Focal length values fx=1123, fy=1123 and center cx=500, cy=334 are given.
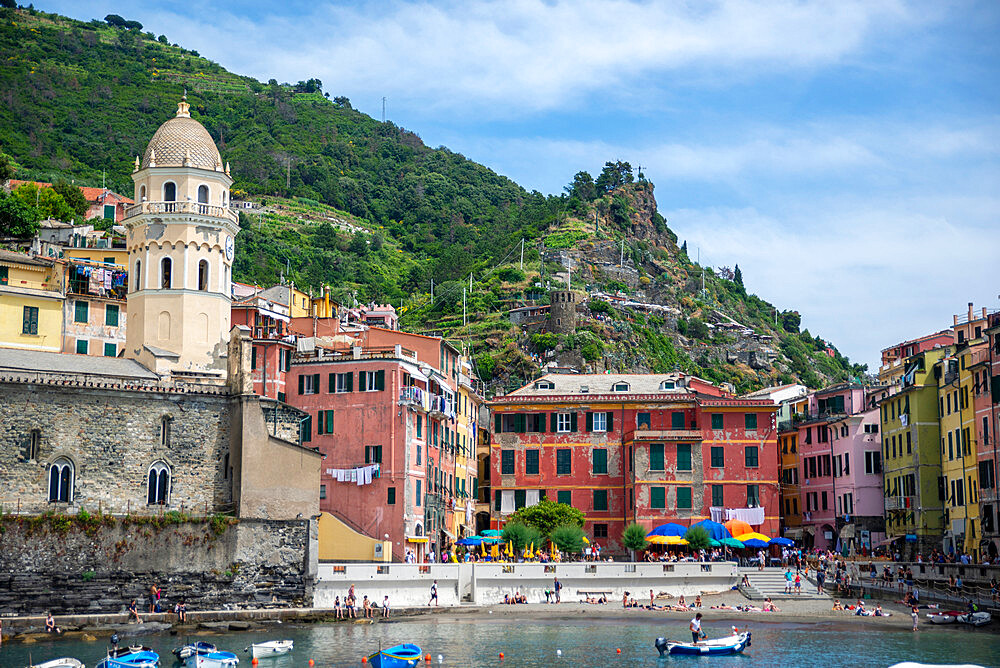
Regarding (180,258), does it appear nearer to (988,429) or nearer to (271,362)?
(271,362)

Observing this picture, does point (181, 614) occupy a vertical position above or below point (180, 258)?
below

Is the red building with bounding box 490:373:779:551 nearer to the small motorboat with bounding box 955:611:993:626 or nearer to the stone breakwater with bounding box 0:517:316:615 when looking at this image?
the small motorboat with bounding box 955:611:993:626

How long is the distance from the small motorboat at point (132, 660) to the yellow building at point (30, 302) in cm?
2846

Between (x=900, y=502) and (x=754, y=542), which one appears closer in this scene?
(x=754, y=542)

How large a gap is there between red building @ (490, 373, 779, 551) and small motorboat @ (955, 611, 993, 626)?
1981 cm

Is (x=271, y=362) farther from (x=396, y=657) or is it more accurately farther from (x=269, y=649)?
(x=396, y=657)

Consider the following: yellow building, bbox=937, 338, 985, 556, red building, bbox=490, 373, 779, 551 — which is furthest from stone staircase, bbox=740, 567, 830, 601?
yellow building, bbox=937, 338, 985, 556

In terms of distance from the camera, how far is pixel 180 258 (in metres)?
61.2

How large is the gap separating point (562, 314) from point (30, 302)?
88855 millimetres

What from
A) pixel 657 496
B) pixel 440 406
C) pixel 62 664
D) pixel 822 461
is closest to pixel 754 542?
pixel 657 496

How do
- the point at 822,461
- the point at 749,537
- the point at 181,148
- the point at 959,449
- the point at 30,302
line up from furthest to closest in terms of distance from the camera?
the point at 822,461 < the point at 30,302 < the point at 959,449 < the point at 181,148 < the point at 749,537

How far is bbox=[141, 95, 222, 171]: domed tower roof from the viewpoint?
61.7 meters

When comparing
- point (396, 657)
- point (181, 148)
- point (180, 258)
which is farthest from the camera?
point (181, 148)

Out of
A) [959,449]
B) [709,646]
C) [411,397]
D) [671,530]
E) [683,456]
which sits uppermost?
[411,397]
